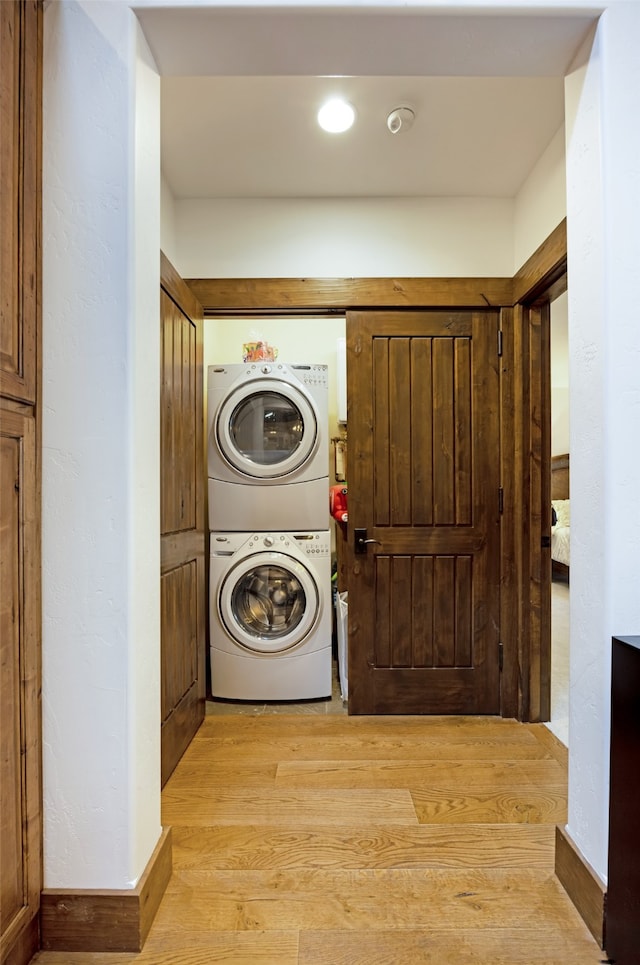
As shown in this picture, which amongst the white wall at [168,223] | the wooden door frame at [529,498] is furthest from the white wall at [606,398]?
the white wall at [168,223]

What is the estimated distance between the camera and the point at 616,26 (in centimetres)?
121

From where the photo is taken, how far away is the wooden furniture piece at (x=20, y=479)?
1.06 m

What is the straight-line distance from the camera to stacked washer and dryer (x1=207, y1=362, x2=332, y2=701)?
2.56 meters

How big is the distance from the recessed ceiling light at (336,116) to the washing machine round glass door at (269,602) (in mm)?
1896

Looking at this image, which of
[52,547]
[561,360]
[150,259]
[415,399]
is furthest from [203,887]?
[561,360]

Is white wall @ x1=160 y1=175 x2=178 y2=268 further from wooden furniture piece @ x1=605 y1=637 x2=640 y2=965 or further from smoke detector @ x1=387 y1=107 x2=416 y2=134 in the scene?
wooden furniture piece @ x1=605 y1=637 x2=640 y2=965

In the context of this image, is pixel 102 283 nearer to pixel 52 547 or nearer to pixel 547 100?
pixel 52 547

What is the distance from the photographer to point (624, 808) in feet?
3.60

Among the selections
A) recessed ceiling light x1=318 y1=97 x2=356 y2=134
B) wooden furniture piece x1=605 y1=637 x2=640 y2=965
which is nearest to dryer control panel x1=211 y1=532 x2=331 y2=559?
wooden furniture piece x1=605 y1=637 x2=640 y2=965

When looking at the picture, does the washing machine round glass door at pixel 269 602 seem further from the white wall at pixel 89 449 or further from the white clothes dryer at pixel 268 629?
the white wall at pixel 89 449

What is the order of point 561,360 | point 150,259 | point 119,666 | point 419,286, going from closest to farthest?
point 119,666 → point 150,259 → point 419,286 → point 561,360

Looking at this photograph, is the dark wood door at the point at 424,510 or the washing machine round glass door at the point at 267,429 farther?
the washing machine round glass door at the point at 267,429

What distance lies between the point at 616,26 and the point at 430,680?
2419 millimetres

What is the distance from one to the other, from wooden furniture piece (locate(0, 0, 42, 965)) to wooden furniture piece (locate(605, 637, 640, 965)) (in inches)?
52.0
